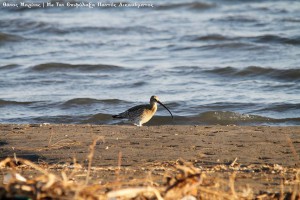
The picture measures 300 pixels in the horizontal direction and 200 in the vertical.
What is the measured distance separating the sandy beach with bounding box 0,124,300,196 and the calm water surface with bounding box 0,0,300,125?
2.08 m

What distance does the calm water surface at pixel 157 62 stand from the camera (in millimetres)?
12094

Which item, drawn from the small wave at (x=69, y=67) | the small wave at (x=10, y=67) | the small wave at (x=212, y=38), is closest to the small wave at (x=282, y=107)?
the small wave at (x=69, y=67)

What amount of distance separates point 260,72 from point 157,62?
264cm

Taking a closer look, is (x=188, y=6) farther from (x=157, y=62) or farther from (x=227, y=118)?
(x=227, y=118)

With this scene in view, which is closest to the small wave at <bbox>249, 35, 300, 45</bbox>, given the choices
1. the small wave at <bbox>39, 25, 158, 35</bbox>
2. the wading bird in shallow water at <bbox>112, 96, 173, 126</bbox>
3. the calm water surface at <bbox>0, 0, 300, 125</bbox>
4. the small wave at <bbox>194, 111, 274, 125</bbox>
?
the calm water surface at <bbox>0, 0, 300, 125</bbox>

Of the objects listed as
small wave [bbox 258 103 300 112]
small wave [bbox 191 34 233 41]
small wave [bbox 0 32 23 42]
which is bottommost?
small wave [bbox 258 103 300 112]

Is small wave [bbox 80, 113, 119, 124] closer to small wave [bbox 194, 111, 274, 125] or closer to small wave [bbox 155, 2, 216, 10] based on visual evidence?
small wave [bbox 194, 111, 274, 125]

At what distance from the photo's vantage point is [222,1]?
26.0 m

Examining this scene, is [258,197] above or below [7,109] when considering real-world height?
above

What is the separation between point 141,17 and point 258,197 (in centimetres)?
1877

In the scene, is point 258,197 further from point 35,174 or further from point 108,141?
point 108,141

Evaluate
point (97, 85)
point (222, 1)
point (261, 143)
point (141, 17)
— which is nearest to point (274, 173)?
point (261, 143)

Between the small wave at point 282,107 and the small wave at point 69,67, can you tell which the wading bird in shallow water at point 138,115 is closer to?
the small wave at point 282,107

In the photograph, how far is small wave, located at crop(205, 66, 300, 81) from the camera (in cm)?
1432
